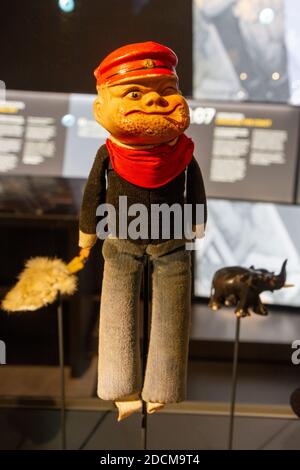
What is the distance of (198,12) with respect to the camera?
1319mm

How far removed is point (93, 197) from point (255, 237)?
1005 mm

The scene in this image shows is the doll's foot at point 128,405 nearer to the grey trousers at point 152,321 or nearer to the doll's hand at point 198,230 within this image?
the grey trousers at point 152,321

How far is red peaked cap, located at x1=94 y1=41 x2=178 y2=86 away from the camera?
0.83m

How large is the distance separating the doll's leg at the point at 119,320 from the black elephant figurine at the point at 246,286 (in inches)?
11.5

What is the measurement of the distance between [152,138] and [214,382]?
3.68 ft

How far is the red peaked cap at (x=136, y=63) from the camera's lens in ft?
2.72

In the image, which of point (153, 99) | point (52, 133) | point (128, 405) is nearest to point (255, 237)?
point (52, 133)

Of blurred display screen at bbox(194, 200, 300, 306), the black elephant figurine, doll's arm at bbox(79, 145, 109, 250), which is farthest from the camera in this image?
blurred display screen at bbox(194, 200, 300, 306)

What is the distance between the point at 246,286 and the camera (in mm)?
1170

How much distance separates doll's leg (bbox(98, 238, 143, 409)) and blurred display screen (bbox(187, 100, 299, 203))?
460 millimetres

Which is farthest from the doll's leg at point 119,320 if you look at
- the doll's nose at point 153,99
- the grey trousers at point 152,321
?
the doll's nose at point 153,99

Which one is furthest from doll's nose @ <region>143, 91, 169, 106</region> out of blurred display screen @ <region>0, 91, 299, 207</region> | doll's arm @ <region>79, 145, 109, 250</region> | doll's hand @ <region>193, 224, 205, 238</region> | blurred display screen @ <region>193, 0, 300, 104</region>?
blurred display screen @ <region>193, 0, 300, 104</region>

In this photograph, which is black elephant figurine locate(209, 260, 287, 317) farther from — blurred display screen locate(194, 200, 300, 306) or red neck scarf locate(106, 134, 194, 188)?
blurred display screen locate(194, 200, 300, 306)

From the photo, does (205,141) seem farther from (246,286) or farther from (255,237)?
(255,237)
